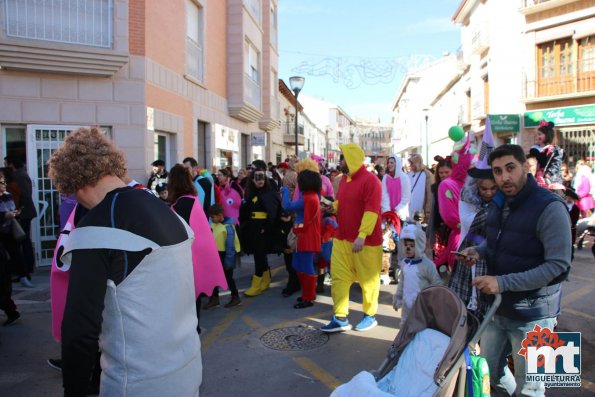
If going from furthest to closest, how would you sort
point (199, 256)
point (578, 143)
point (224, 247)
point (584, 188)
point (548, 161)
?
point (578, 143)
point (584, 188)
point (224, 247)
point (548, 161)
point (199, 256)

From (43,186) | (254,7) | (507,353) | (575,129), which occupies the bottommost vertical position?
(507,353)

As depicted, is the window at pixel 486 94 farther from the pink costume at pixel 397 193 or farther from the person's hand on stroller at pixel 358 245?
the person's hand on stroller at pixel 358 245

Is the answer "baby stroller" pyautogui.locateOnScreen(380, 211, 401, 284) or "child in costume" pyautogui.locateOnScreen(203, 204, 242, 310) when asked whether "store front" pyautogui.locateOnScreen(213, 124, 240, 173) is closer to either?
"baby stroller" pyautogui.locateOnScreen(380, 211, 401, 284)

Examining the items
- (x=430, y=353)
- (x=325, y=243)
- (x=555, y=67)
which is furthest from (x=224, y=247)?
(x=555, y=67)

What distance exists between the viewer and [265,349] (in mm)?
4664

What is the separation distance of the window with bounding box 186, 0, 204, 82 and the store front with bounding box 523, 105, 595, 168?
14.6m

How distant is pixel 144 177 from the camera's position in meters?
9.39

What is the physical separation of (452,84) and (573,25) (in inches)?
547

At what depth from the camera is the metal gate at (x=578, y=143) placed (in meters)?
18.2

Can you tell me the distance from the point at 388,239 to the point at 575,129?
617 inches

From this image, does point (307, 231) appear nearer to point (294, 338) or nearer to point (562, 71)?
point (294, 338)

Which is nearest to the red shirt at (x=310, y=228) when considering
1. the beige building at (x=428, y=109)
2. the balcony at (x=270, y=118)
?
the balcony at (x=270, y=118)

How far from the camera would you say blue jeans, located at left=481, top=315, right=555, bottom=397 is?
108 inches

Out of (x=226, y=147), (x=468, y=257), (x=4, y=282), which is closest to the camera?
(x=468, y=257)
